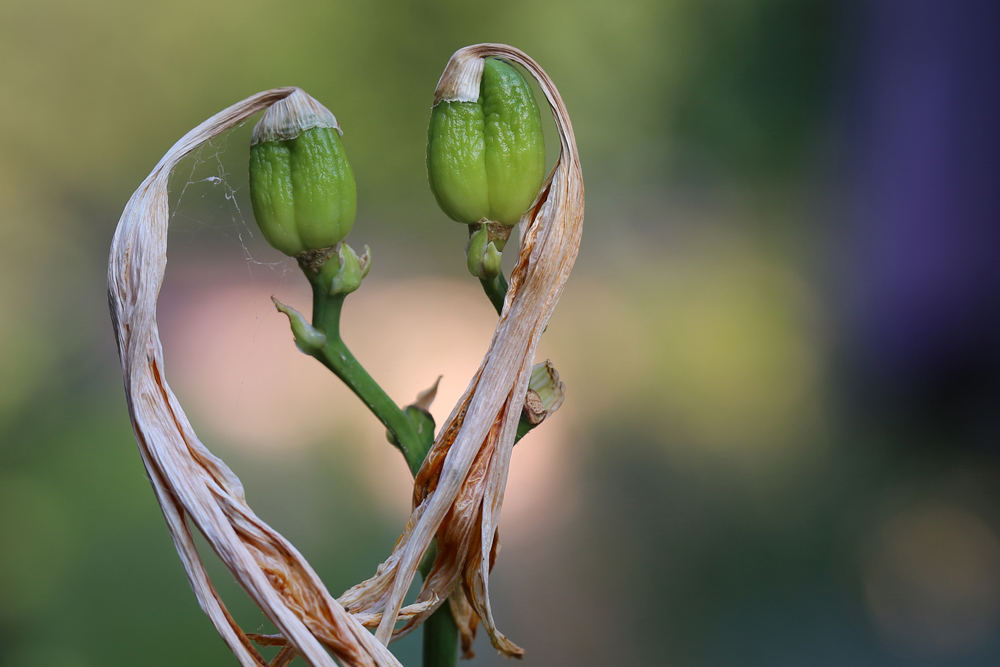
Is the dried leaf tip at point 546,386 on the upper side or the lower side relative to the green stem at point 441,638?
upper

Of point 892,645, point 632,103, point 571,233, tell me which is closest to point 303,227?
point 571,233

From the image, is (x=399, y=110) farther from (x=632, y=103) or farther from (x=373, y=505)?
(x=373, y=505)

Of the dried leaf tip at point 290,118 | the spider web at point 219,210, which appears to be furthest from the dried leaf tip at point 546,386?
the spider web at point 219,210

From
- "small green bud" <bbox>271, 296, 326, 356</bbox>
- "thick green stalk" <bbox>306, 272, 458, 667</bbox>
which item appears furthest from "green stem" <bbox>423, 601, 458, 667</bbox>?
"small green bud" <bbox>271, 296, 326, 356</bbox>

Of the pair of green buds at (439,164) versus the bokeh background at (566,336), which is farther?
the bokeh background at (566,336)

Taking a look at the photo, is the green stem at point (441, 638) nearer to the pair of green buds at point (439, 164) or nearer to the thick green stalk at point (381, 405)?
the thick green stalk at point (381, 405)

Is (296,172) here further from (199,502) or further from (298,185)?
(199,502)

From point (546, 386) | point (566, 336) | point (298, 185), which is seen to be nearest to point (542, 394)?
point (546, 386)
